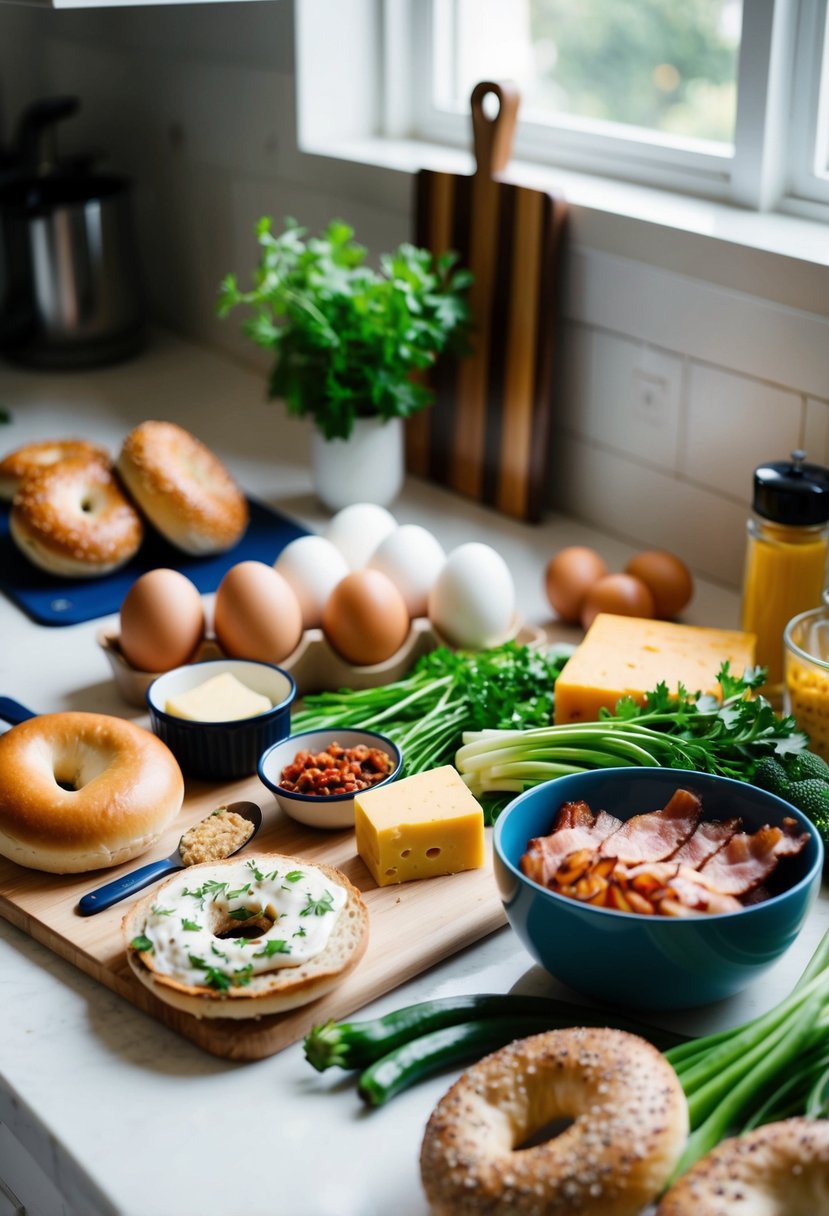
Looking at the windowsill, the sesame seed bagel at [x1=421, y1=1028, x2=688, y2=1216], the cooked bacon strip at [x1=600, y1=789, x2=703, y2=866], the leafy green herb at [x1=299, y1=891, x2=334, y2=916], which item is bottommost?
the leafy green herb at [x1=299, y1=891, x2=334, y2=916]

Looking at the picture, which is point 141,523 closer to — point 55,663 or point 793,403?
point 55,663

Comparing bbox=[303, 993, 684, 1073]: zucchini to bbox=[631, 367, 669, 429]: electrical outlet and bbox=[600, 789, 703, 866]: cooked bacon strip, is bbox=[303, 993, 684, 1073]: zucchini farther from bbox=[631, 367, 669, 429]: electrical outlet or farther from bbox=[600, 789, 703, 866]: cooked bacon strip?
bbox=[631, 367, 669, 429]: electrical outlet

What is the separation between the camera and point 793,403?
1479mm

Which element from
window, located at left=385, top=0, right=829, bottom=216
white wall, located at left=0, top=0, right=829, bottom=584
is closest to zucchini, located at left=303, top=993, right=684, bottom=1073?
white wall, located at left=0, top=0, right=829, bottom=584

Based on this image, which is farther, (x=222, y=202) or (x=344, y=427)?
(x=222, y=202)

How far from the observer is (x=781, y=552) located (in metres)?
1.33

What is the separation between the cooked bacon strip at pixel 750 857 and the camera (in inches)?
37.4

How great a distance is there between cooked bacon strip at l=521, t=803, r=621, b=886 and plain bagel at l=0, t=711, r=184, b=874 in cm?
34

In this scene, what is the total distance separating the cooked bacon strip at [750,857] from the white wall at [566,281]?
0.62 m

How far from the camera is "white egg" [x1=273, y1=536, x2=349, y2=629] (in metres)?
1.44

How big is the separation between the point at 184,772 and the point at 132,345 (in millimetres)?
1353

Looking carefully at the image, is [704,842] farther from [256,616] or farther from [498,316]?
[498,316]

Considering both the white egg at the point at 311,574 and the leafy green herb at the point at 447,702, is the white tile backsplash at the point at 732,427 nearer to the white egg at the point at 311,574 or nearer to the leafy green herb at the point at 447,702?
the leafy green herb at the point at 447,702

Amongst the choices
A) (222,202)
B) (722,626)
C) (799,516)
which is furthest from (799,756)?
(222,202)
